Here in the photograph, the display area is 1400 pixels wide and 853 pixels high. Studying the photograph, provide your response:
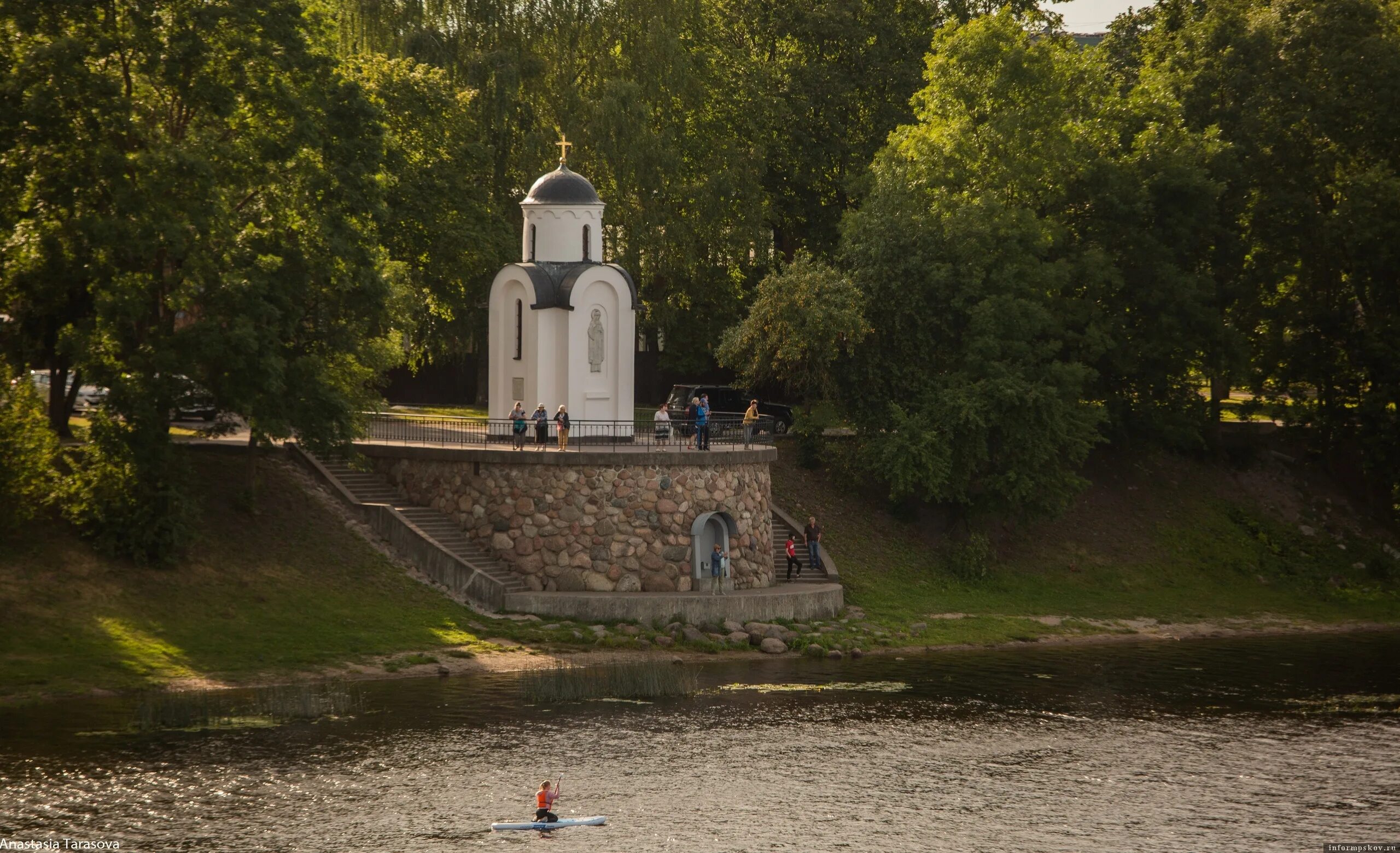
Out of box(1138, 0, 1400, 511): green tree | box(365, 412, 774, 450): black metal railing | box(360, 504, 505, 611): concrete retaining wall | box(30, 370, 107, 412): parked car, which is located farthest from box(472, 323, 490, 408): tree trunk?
box(1138, 0, 1400, 511): green tree

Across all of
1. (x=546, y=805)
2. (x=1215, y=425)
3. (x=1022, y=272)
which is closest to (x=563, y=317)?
(x=1022, y=272)

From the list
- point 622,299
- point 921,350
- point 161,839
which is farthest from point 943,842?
point 921,350

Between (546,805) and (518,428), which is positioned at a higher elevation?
(518,428)

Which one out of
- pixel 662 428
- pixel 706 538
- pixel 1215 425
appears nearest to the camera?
pixel 706 538

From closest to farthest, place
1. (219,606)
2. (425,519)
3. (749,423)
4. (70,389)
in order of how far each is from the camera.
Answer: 1. (219,606)
2. (425,519)
3. (749,423)
4. (70,389)

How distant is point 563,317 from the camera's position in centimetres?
4191

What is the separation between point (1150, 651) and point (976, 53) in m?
18.9

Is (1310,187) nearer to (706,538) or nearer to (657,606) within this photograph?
(706,538)

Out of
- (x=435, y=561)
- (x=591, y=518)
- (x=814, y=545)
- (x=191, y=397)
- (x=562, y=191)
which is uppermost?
(x=562, y=191)

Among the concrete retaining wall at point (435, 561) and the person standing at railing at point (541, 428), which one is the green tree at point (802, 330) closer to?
the person standing at railing at point (541, 428)

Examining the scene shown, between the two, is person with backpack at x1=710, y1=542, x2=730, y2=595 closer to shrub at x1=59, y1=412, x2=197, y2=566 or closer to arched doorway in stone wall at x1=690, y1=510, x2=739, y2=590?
arched doorway in stone wall at x1=690, y1=510, x2=739, y2=590

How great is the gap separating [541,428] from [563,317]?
3.07 m

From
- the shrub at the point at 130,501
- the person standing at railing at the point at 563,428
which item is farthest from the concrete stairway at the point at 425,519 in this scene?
the shrub at the point at 130,501

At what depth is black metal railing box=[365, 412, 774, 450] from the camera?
41.2 m
